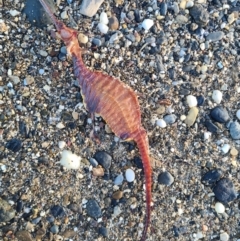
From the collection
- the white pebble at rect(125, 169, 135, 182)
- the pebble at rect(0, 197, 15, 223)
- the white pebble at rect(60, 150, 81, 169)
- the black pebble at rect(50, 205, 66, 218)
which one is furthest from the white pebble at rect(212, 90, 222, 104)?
the pebble at rect(0, 197, 15, 223)

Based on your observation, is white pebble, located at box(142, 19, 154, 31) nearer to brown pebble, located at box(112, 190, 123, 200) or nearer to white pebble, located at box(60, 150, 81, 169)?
white pebble, located at box(60, 150, 81, 169)

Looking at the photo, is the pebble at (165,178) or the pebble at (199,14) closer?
the pebble at (165,178)

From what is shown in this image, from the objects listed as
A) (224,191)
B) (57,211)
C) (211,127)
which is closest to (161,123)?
(211,127)

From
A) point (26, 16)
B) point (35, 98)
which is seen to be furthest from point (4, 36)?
point (35, 98)

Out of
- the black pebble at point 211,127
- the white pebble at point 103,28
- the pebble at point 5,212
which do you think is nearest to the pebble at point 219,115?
the black pebble at point 211,127

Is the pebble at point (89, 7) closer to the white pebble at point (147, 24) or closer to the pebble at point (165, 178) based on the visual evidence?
the white pebble at point (147, 24)

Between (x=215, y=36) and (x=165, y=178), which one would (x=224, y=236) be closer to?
(x=165, y=178)
